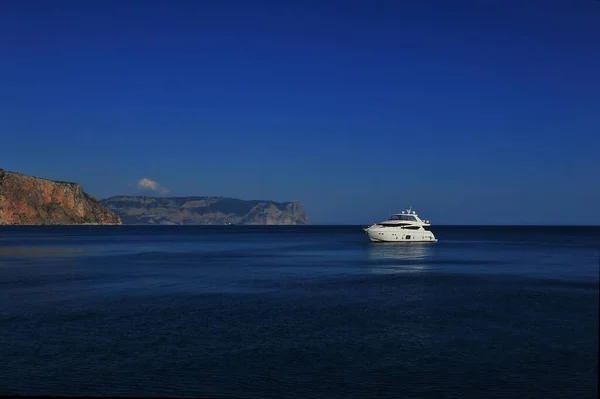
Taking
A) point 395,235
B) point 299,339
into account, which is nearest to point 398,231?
point 395,235

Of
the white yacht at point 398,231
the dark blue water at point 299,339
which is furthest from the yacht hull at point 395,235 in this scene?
the dark blue water at point 299,339

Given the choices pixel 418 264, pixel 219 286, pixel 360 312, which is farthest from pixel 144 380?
pixel 418 264

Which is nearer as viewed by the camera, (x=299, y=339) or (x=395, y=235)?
(x=299, y=339)

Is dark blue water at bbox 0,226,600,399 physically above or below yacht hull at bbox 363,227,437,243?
below

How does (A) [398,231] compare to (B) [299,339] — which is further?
(A) [398,231]

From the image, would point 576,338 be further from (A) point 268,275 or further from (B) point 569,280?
(A) point 268,275

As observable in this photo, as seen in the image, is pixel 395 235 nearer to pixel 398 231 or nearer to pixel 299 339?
pixel 398 231

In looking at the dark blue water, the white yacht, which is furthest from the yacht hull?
the dark blue water

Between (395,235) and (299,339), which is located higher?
(395,235)

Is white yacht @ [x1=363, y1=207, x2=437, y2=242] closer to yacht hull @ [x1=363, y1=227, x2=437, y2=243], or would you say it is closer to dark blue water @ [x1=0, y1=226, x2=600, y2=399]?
yacht hull @ [x1=363, y1=227, x2=437, y2=243]

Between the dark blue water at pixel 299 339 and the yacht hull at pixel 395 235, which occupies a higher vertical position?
the yacht hull at pixel 395 235

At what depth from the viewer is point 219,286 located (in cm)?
5319

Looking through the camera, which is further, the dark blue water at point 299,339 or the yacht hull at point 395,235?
the yacht hull at point 395,235

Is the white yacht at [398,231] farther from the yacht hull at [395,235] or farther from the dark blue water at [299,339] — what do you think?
the dark blue water at [299,339]
